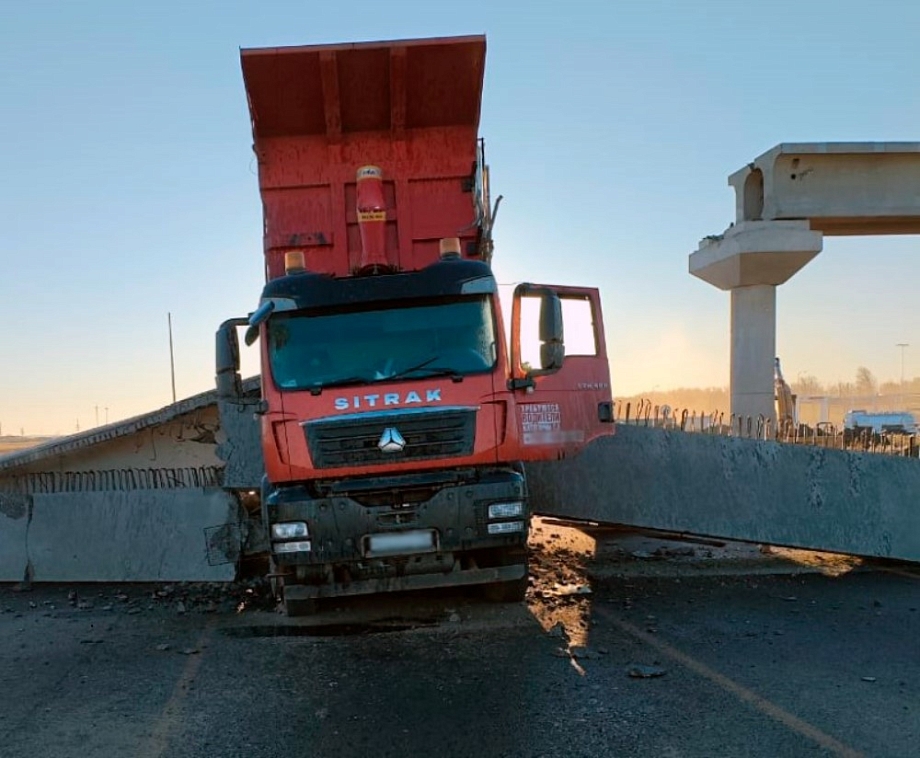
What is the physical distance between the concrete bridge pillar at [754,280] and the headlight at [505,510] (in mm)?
10954

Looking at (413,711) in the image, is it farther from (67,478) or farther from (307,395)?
(67,478)

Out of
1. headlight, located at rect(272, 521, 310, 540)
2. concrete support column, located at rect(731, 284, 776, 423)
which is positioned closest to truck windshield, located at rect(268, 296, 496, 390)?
headlight, located at rect(272, 521, 310, 540)

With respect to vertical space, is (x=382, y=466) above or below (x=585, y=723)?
above

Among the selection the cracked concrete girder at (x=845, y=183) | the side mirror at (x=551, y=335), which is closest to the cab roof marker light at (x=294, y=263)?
the side mirror at (x=551, y=335)

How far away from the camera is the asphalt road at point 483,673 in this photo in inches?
162

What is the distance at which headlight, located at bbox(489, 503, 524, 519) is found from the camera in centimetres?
582

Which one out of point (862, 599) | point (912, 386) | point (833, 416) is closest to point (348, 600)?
point (862, 599)

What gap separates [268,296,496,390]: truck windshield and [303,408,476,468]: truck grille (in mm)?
339

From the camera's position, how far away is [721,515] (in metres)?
8.34

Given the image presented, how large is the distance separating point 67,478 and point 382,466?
4.63 m

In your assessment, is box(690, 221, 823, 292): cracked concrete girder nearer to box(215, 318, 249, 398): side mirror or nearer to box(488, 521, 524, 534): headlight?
box(488, 521, 524, 534): headlight

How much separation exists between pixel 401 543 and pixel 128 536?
12.7ft

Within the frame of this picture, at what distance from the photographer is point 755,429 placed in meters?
9.36

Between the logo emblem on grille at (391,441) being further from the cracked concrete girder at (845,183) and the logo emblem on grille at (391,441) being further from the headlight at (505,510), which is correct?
the cracked concrete girder at (845,183)
